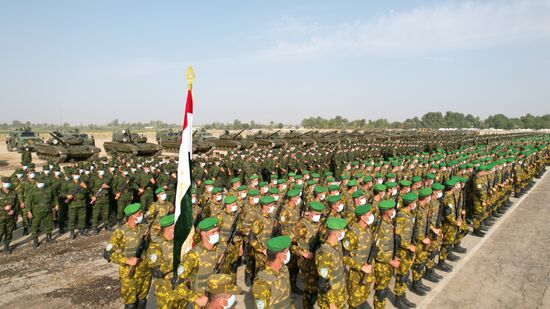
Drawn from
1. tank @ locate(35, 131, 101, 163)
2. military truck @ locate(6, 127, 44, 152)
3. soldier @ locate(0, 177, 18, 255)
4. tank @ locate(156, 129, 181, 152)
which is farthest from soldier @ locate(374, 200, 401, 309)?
military truck @ locate(6, 127, 44, 152)

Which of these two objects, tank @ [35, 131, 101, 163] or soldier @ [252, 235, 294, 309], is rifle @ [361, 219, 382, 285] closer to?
soldier @ [252, 235, 294, 309]

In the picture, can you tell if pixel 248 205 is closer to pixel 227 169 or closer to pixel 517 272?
pixel 517 272

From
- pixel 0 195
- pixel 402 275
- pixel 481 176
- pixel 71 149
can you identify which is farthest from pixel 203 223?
pixel 71 149

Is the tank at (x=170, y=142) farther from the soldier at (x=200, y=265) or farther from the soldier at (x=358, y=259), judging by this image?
the soldier at (x=358, y=259)

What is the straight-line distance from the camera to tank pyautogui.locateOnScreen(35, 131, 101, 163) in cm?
2154

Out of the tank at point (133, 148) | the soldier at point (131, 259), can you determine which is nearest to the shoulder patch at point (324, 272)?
the soldier at point (131, 259)

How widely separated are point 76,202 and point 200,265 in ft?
23.0

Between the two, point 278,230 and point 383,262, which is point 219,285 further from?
point 383,262

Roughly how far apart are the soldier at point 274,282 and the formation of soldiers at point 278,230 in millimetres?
11

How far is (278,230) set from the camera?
213 inches

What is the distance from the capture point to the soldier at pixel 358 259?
14.1ft

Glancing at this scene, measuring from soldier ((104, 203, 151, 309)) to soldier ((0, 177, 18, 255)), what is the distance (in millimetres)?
5079

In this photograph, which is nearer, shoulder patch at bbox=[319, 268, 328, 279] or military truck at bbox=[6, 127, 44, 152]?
shoulder patch at bbox=[319, 268, 328, 279]

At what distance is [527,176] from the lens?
13844mm
